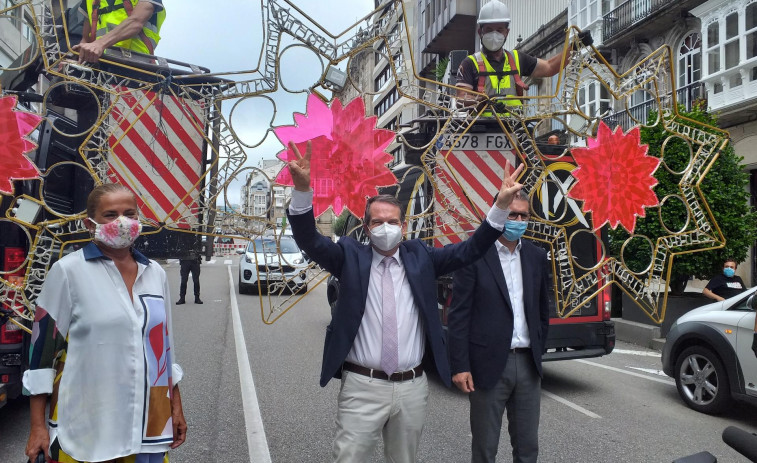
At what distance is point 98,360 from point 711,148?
3625 mm

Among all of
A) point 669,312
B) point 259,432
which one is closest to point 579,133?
point 259,432

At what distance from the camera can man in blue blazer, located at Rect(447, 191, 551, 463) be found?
A: 3.35 meters

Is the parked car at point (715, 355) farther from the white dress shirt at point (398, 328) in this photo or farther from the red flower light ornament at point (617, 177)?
the white dress shirt at point (398, 328)

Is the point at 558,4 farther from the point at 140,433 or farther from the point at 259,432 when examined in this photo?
the point at 140,433

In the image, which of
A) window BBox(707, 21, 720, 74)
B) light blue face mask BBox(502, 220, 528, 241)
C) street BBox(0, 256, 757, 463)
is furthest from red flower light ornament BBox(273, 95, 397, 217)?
window BBox(707, 21, 720, 74)

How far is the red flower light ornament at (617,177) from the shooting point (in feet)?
11.6

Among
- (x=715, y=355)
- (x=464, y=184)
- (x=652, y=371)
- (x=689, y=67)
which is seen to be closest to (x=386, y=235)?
(x=464, y=184)

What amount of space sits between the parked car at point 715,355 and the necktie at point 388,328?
14.3 ft

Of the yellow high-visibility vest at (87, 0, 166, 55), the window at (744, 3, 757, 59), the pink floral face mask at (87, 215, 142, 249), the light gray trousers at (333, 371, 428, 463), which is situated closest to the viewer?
the pink floral face mask at (87, 215, 142, 249)

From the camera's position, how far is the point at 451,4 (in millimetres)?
21469

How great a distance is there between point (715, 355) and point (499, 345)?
154 inches

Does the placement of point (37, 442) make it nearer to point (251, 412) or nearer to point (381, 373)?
point (381, 373)

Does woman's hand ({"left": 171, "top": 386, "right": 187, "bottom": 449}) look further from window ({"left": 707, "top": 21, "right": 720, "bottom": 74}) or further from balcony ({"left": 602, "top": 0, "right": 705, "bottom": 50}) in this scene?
balcony ({"left": 602, "top": 0, "right": 705, "bottom": 50})

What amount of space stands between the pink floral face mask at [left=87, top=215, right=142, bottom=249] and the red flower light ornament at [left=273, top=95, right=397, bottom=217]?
88 cm
